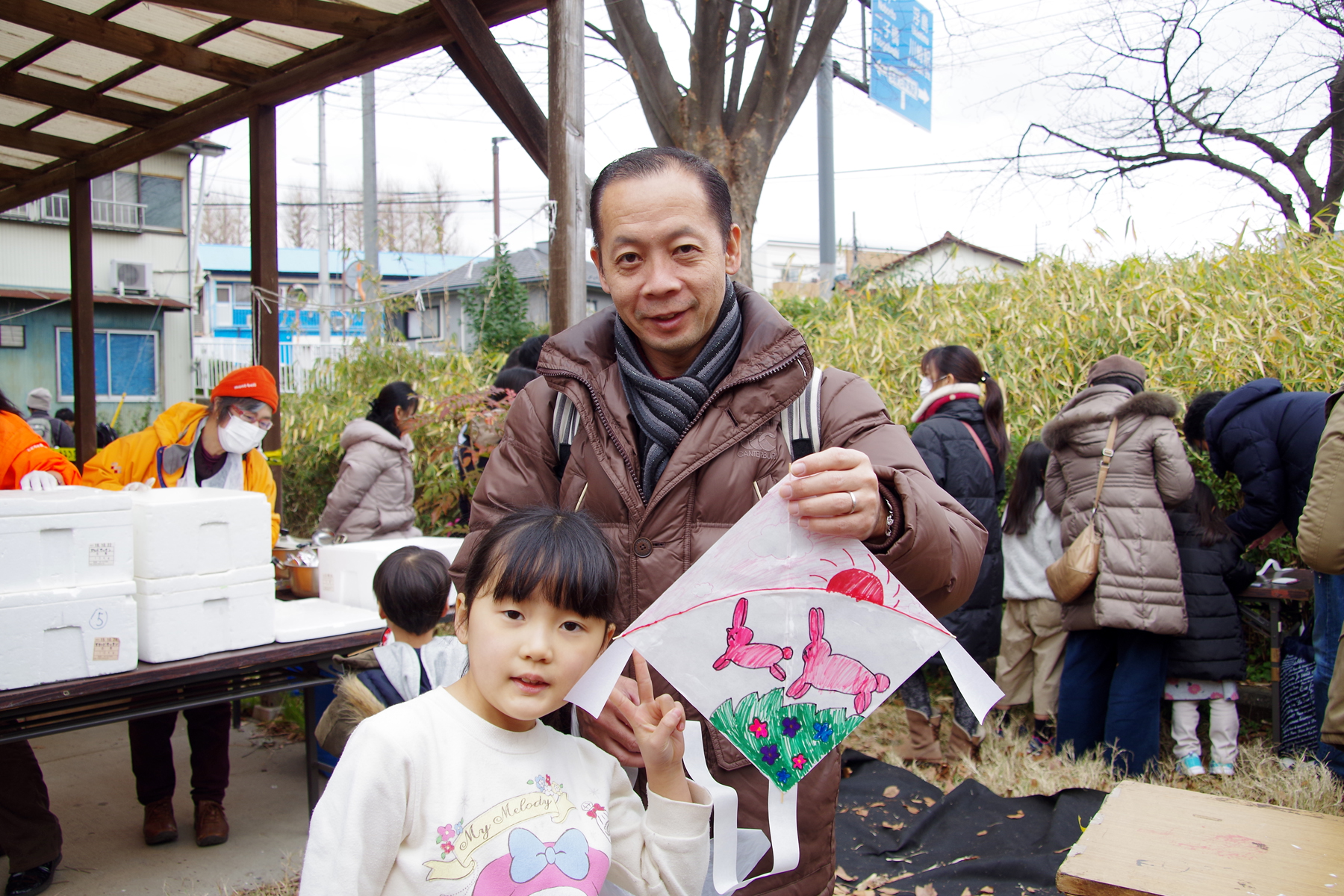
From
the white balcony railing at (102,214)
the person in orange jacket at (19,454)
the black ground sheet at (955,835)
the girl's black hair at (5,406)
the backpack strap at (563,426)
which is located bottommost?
the black ground sheet at (955,835)

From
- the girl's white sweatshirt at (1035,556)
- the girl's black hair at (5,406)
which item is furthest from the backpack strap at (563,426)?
the girl's white sweatshirt at (1035,556)

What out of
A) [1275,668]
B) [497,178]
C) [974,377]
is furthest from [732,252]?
[497,178]

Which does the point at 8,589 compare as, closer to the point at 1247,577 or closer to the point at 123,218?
the point at 1247,577

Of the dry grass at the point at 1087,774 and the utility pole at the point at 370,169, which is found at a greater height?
the utility pole at the point at 370,169

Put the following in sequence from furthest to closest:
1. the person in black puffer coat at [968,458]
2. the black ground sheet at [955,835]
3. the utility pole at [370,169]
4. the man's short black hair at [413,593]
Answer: the utility pole at [370,169] → the person in black puffer coat at [968,458] → the black ground sheet at [955,835] → the man's short black hair at [413,593]

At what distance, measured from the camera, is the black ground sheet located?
3361 millimetres

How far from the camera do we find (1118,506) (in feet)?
13.3

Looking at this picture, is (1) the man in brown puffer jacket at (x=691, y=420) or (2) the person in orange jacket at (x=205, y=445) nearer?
(1) the man in brown puffer jacket at (x=691, y=420)

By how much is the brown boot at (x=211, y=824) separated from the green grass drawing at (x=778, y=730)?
327 centimetres

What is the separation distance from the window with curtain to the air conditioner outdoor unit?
3.16 ft

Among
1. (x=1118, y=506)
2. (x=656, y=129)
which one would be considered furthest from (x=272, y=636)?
(x=656, y=129)

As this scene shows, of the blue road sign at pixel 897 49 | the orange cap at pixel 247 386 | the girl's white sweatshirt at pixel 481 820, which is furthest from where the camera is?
→ the blue road sign at pixel 897 49

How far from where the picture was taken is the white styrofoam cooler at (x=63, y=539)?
106 inches

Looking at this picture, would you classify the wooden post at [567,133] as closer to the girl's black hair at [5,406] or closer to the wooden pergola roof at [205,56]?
the wooden pergola roof at [205,56]
